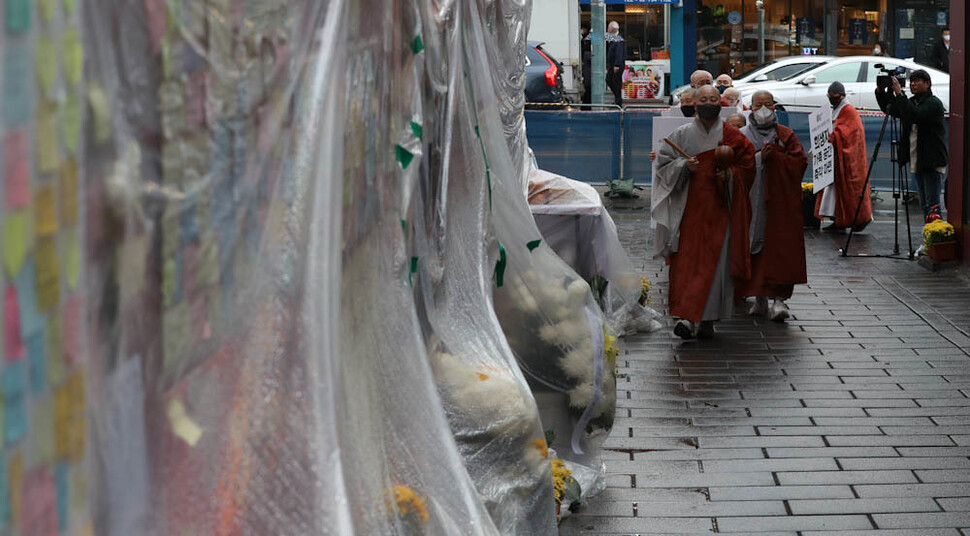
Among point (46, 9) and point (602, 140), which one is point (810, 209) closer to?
point (602, 140)

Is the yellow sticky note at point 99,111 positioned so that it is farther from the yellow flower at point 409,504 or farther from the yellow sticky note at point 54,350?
the yellow flower at point 409,504

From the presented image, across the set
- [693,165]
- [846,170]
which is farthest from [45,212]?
[846,170]

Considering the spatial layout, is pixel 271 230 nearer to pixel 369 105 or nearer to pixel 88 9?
pixel 88 9

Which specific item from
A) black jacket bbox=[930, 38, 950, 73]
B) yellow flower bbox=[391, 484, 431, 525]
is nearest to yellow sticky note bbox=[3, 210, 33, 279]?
yellow flower bbox=[391, 484, 431, 525]

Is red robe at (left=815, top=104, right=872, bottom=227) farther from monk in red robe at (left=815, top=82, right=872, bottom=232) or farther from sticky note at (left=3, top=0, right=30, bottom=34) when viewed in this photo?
sticky note at (left=3, top=0, right=30, bottom=34)

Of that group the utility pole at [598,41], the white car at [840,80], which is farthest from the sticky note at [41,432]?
the utility pole at [598,41]

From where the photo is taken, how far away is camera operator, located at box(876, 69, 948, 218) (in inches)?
442

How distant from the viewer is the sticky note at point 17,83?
125 cm

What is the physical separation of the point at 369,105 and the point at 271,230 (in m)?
0.88

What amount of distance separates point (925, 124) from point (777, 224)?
10.6 feet

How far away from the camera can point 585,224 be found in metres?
7.53

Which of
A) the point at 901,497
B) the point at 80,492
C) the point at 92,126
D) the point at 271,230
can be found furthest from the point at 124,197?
the point at 901,497

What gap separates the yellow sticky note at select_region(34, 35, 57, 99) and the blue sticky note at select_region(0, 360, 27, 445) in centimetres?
29

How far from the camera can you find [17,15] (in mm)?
1267
